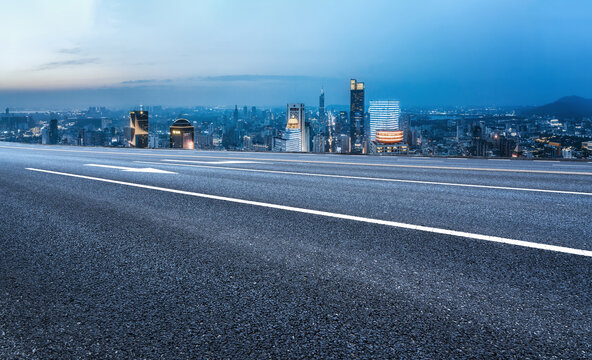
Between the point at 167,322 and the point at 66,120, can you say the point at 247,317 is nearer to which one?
the point at 167,322

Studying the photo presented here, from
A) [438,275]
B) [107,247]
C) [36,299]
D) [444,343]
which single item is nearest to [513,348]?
[444,343]

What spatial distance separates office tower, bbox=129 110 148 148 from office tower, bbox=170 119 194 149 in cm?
230

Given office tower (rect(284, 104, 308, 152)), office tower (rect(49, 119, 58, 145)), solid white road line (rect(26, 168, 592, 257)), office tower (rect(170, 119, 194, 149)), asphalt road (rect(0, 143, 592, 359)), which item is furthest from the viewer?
office tower (rect(49, 119, 58, 145))

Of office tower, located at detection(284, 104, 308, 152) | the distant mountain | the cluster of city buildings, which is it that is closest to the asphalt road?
the cluster of city buildings

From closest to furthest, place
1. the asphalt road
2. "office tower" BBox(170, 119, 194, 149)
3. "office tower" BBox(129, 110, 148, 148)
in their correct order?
the asphalt road
"office tower" BBox(170, 119, 194, 149)
"office tower" BBox(129, 110, 148, 148)

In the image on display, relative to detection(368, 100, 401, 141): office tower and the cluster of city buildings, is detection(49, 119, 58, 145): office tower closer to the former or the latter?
the cluster of city buildings

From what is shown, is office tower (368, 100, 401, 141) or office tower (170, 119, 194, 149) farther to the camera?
office tower (368, 100, 401, 141)

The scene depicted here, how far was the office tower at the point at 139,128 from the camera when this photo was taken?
3142 centimetres

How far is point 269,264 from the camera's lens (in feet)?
11.1

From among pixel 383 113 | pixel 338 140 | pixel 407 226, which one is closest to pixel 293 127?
pixel 407 226

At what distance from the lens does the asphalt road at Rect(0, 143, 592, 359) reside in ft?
7.04

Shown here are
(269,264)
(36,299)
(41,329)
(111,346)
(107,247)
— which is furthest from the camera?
(107,247)

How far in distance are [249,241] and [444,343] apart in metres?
2.36

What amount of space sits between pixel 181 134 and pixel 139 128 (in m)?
4.23
